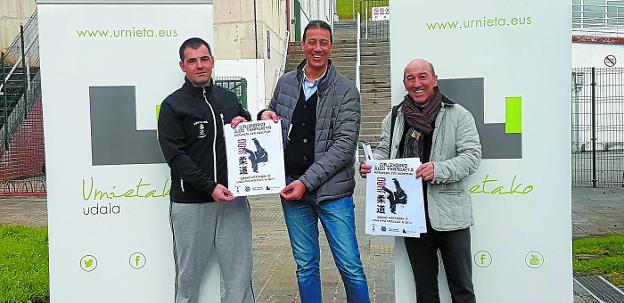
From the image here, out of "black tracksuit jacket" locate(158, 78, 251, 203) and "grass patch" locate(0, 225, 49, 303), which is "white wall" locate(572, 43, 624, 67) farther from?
"black tracksuit jacket" locate(158, 78, 251, 203)

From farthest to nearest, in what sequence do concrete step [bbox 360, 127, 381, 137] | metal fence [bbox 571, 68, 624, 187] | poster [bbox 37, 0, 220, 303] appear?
concrete step [bbox 360, 127, 381, 137]
metal fence [bbox 571, 68, 624, 187]
poster [bbox 37, 0, 220, 303]

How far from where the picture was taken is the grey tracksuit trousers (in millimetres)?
4234

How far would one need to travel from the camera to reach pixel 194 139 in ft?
13.7

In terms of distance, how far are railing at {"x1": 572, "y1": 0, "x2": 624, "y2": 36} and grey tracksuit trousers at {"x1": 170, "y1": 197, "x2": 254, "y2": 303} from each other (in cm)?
1658

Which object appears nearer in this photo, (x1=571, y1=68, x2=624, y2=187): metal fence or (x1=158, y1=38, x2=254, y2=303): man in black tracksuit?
(x1=158, y1=38, x2=254, y2=303): man in black tracksuit

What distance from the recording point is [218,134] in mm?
4215

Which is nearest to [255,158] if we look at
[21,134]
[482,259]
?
[482,259]

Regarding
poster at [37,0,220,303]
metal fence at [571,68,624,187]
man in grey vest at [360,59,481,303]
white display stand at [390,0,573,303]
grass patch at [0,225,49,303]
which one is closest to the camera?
man in grey vest at [360,59,481,303]

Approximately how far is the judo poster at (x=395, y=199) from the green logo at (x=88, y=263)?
1.75 m

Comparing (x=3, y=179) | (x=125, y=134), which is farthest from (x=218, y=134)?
(x=3, y=179)

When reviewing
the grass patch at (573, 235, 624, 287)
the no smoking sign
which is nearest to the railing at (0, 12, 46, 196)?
the grass patch at (573, 235, 624, 287)

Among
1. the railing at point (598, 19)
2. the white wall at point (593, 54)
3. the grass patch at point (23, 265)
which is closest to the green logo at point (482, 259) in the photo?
the grass patch at point (23, 265)

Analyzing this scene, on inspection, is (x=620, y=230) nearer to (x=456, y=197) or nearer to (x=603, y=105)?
(x=456, y=197)

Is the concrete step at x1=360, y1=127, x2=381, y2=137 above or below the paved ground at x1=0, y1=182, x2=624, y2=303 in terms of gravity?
above
